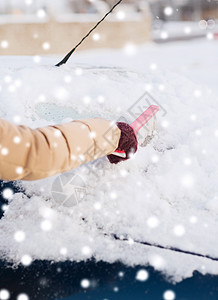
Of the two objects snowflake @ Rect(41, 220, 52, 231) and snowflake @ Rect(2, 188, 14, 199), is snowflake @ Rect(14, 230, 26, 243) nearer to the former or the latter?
snowflake @ Rect(41, 220, 52, 231)

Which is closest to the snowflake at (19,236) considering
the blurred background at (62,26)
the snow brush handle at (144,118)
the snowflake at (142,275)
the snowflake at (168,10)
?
the snowflake at (142,275)

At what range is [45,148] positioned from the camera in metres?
1.18

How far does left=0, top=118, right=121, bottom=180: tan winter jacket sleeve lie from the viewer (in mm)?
1117

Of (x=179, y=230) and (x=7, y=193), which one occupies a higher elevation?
(x=7, y=193)

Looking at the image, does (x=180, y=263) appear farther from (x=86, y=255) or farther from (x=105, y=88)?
(x=105, y=88)

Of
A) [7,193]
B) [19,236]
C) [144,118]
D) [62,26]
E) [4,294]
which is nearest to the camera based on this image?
[4,294]

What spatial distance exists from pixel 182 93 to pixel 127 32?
17.3 m

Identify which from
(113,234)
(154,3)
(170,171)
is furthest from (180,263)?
(154,3)

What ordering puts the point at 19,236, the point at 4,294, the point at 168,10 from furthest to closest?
the point at 168,10 < the point at 19,236 < the point at 4,294

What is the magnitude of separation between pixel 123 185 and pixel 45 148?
49cm

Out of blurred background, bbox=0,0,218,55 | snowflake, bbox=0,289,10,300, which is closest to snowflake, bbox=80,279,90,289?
snowflake, bbox=0,289,10,300

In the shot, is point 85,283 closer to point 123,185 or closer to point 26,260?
point 26,260

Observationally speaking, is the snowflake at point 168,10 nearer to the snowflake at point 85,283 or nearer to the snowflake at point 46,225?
the snowflake at point 46,225

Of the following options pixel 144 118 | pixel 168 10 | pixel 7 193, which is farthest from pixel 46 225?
pixel 168 10
